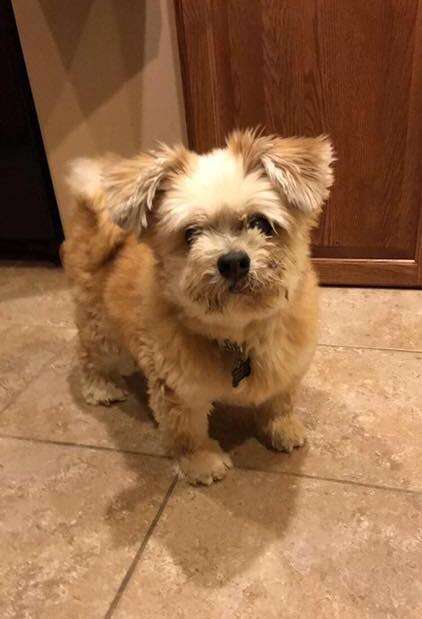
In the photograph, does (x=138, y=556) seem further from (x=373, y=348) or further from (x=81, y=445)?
(x=373, y=348)

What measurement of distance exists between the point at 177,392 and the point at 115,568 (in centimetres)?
39

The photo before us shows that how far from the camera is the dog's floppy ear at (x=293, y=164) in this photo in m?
1.03

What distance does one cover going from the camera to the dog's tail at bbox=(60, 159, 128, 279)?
1.42 metres

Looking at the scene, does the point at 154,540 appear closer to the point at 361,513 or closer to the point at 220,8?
the point at 361,513

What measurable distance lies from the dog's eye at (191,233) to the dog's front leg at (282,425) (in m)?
0.50

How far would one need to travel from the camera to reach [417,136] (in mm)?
1800

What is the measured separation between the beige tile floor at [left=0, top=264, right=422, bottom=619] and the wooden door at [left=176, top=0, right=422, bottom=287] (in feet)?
1.57

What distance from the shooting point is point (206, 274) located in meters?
1.03

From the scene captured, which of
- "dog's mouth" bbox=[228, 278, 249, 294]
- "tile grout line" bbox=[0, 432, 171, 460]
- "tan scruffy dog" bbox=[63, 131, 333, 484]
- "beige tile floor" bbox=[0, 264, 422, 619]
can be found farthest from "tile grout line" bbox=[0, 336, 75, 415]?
"dog's mouth" bbox=[228, 278, 249, 294]

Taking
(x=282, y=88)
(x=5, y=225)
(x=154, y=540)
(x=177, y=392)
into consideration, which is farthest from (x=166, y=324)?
(x=5, y=225)

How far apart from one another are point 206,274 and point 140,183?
8.7 inches

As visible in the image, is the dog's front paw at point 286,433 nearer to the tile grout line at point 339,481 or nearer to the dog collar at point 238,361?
the tile grout line at point 339,481

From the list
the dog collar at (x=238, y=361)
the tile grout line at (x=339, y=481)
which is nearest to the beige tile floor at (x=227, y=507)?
the tile grout line at (x=339, y=481)

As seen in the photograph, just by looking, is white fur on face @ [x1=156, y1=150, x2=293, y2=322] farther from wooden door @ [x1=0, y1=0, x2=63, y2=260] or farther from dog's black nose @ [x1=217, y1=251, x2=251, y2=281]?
wooden door @ [x1=0, y1=0, x2=63, y2=260]
